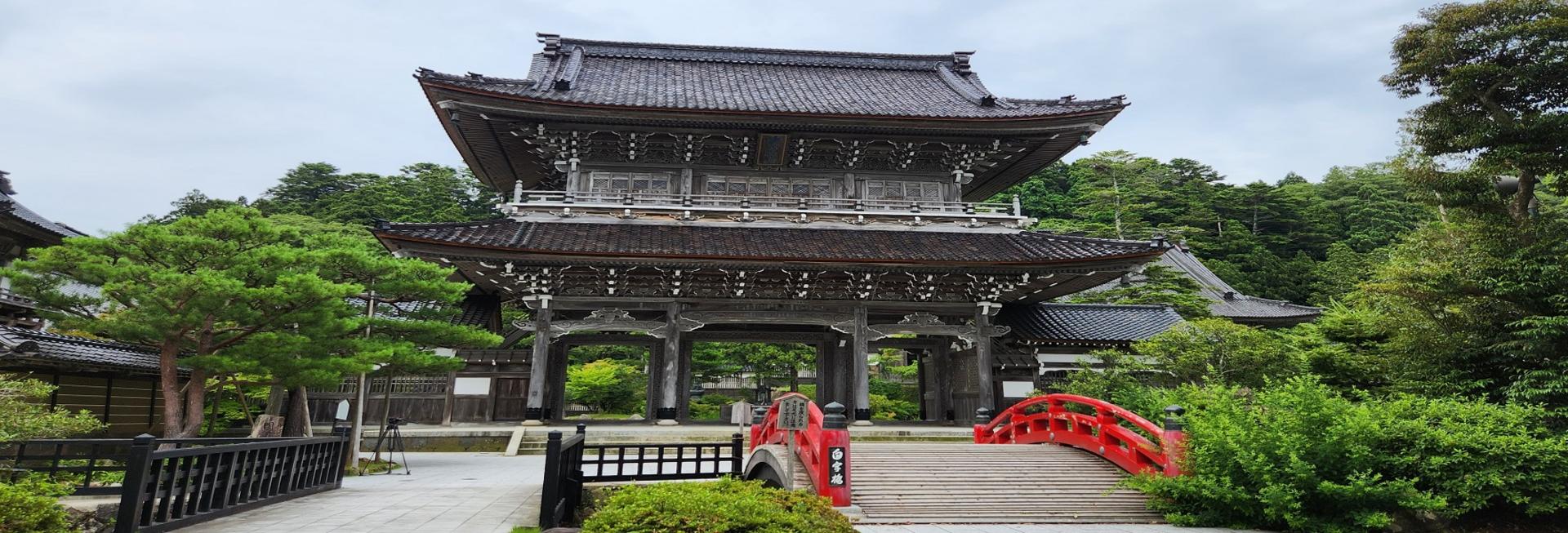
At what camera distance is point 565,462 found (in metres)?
8.51

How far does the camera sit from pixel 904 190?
18.8 m

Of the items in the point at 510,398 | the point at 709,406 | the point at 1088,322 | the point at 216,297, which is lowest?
the point at 709,406

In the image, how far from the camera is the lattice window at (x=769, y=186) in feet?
61.0

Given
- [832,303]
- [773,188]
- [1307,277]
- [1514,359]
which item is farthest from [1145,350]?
[1307,277]

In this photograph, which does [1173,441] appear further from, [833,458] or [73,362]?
[73,362]

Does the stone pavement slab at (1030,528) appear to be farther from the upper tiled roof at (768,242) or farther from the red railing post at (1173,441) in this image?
the upper tiled roof at (768,242)

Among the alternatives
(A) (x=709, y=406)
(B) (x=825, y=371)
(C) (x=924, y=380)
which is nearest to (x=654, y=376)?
(B) (x=825, y=371)

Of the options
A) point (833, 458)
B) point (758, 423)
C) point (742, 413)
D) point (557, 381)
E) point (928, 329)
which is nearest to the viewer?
point (833, 458)

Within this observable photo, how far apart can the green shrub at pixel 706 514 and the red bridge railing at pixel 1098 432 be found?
223 inches

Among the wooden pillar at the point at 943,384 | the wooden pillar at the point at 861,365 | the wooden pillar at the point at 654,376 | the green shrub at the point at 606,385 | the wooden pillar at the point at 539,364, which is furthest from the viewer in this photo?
the green shrub at the point at 606,385

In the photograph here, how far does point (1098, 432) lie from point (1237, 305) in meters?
18.1

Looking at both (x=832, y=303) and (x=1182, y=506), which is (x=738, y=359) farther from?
(x=1182, y=506)

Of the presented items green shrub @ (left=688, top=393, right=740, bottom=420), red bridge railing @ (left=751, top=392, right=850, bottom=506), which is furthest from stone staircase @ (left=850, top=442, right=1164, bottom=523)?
green shrub @ (left=688, top=393, right=740, bottom=420)

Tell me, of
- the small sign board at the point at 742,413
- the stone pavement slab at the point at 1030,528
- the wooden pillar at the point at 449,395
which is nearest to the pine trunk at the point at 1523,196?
the stone pavement slab at the point at 1030,528
